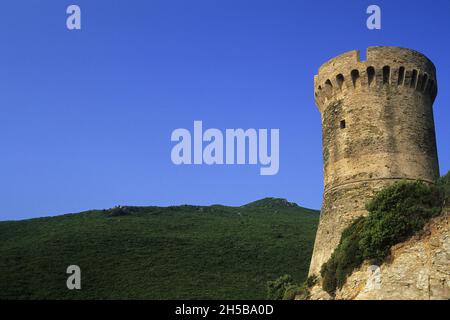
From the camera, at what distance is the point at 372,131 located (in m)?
20.7

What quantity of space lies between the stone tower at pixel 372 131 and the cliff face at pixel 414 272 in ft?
12.4

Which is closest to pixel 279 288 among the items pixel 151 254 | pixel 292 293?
pixel 292 293

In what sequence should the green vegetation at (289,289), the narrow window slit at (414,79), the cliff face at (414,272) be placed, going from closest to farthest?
1. the cliff face at (414,272)
2. the green vegetation at (289,289)
3. the narrow window slit at (414,79)

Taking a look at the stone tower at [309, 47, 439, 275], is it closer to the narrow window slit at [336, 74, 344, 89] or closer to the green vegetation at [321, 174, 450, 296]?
the narrow window slit at [336, 74, 344, 89]

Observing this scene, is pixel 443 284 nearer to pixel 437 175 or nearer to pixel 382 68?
pixel 437 175

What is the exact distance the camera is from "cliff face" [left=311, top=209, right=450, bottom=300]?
48.8 feet

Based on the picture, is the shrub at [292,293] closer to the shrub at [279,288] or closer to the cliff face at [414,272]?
the shrub at [279,288]

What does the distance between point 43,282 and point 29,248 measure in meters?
10.3

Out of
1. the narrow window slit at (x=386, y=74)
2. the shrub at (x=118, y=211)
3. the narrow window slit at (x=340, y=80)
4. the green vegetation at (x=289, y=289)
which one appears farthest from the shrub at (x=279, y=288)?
the shrub at (x=118, y=211)

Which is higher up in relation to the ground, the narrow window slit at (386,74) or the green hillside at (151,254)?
the narrow window slit at (386,74)

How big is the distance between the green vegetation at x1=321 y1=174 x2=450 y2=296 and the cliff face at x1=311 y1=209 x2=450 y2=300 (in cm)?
34

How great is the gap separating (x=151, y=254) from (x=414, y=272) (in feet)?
120

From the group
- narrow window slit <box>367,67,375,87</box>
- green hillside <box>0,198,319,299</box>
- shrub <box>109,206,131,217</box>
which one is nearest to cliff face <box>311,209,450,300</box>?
narrow window slit <box>367,67,375,87</box>

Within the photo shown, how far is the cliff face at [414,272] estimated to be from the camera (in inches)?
586
